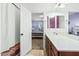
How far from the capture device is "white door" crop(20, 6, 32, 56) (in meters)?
3.65

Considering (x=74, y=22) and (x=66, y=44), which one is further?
(x=74, y=22)

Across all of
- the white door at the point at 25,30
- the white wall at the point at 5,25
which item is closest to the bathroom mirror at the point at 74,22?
the white wall at the point at 5,25

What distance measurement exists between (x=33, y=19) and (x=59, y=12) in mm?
653

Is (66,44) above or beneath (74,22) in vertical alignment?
beneath

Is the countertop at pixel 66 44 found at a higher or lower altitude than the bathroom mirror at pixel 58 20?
lower

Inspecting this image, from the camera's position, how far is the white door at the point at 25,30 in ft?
12.0

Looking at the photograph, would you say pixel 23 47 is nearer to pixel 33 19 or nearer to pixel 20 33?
pixel 20 33

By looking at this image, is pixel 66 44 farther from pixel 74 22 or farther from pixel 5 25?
pixel 5 25

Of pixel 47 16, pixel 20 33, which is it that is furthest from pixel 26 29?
pixel 47 16

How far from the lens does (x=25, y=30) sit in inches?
153

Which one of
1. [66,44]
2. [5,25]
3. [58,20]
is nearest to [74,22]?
[66,44]

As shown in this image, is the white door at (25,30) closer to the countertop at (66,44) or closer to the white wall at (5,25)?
the white wall at (5,25)

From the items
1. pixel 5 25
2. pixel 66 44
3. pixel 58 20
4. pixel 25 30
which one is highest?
pixel 58 20

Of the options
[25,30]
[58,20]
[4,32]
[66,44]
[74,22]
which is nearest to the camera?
[66,44]
